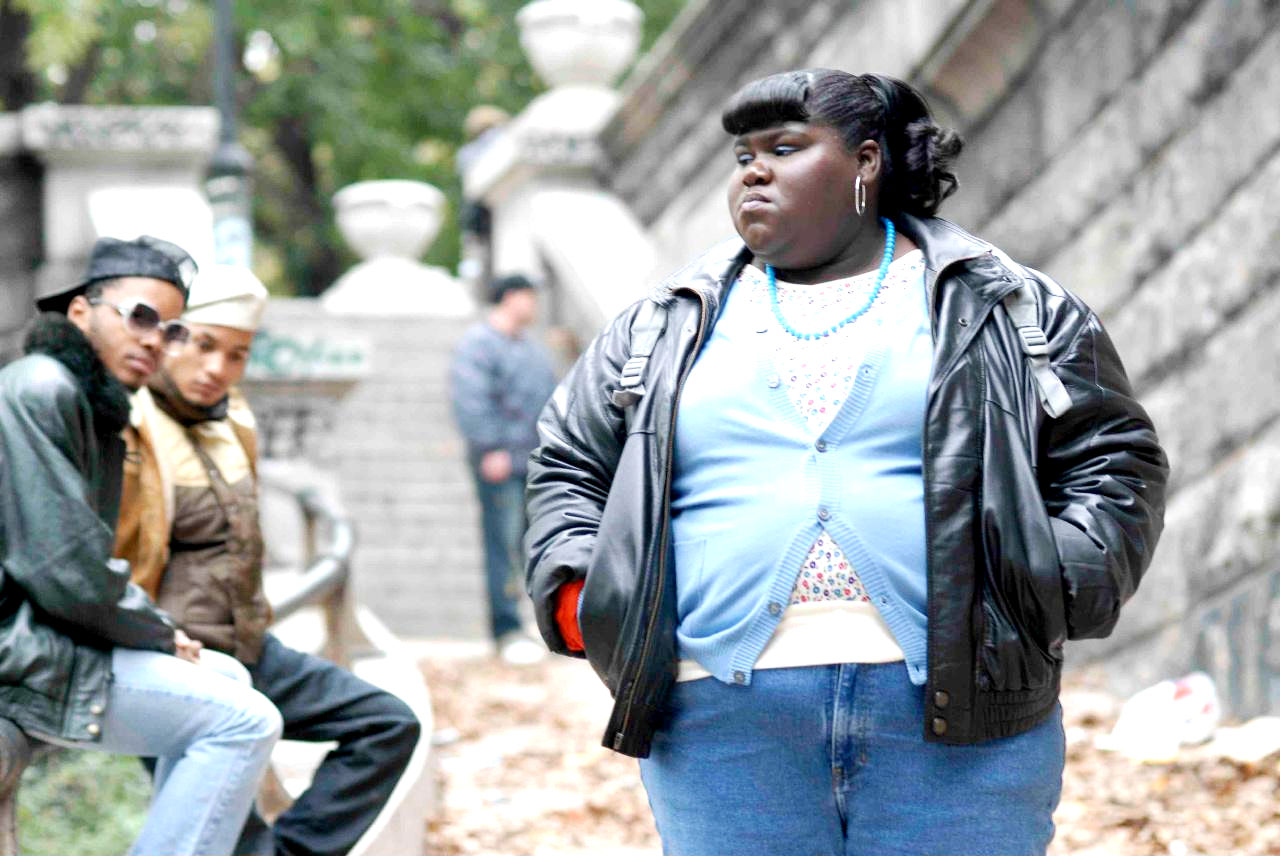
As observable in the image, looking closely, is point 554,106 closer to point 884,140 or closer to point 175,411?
point 175,411

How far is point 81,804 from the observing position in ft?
18.2

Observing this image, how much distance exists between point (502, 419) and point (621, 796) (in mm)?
3864

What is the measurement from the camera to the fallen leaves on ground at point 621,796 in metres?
5.50

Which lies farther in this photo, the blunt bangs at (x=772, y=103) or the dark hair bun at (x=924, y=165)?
the dark hair bun at (x=924, y=165)

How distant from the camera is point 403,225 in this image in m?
15.4

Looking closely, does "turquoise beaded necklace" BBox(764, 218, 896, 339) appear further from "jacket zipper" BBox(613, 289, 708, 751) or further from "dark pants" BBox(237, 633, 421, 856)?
"dark pants" BBox(237, 633, 421, 856)

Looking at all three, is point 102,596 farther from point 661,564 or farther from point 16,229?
point 16,229

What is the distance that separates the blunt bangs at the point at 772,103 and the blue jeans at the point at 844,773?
0.87 m

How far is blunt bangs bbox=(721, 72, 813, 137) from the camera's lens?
2951 mm

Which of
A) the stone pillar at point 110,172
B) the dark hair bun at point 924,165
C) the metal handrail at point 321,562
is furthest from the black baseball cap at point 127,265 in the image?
the stone pillar at point 110,172

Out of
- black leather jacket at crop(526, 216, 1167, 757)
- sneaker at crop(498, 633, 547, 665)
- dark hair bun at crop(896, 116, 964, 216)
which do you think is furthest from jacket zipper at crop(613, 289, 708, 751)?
sneaker at crop(498, 633, 547, 665)

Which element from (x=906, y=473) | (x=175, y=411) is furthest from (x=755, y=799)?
(x=175, y=411)

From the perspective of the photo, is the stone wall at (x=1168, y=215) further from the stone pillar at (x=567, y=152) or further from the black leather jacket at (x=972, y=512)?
the black leather jacket at (x=972, y=512)

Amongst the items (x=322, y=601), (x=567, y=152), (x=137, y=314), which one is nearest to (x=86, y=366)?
(x=137, y=314)
